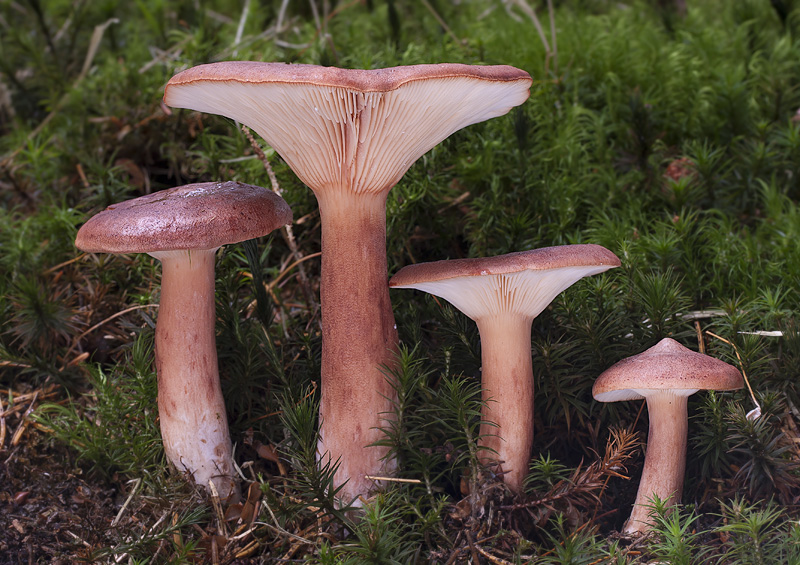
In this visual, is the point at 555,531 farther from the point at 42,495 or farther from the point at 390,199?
the point at 42,495

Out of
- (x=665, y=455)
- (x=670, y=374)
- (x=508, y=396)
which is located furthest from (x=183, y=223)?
(x=665, y=455)

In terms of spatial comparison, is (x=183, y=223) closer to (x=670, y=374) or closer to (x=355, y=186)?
(x=355, y=186)

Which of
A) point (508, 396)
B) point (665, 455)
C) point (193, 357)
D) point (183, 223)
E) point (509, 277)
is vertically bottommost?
point (665, 455)

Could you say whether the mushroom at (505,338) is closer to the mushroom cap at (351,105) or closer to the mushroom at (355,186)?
the mushroom at (355,186)

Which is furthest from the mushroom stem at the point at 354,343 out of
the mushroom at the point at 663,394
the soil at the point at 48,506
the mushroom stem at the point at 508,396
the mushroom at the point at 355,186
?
the soil at the point at 48,506

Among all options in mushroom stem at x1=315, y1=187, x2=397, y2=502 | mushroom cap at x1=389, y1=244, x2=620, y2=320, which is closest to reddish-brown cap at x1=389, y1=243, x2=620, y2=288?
mushroom cap at x1=389, y1=244, x2=620, y2=320

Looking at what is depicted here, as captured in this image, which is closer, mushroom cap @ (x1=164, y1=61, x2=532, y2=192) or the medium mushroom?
mushroom cap @ (x1=164, y1=61, x2=532, y2=192)

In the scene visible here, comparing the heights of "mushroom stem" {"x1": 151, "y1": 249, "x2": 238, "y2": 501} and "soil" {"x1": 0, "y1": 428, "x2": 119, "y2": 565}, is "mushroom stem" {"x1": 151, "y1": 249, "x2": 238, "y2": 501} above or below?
above

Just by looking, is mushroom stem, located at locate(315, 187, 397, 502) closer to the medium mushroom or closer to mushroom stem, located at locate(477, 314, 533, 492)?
the medium mushroom
